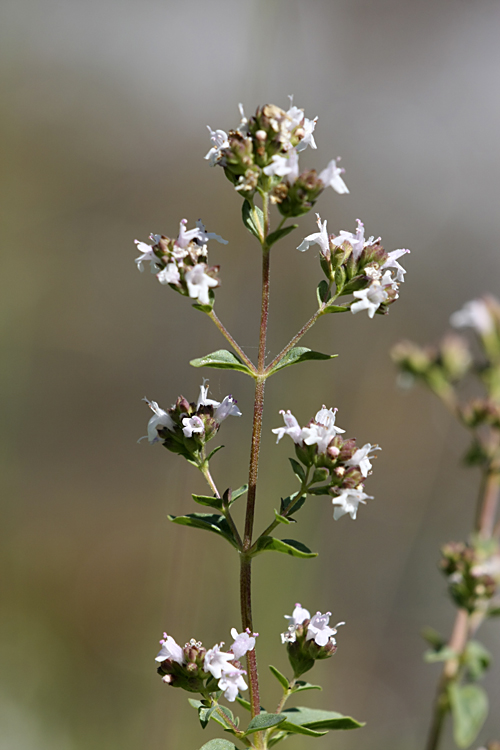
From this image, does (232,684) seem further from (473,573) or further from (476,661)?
(476,661)

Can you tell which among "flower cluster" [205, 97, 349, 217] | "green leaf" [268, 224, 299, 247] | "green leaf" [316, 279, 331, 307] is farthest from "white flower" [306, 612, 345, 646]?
"flower cluster" [205, 97, 349, 217]

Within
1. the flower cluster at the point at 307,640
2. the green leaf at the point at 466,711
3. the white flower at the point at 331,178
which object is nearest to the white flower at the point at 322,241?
the white flower at the point at 331,178

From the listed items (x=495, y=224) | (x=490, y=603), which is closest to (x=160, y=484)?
(x=490, y=603)

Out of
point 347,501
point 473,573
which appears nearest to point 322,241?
point 347,501

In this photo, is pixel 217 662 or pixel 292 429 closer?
pixel 217 662

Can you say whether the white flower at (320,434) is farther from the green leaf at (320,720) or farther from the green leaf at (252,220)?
the green leaf at (320,720)

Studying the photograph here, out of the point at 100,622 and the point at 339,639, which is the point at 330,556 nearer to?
the point at 339,639

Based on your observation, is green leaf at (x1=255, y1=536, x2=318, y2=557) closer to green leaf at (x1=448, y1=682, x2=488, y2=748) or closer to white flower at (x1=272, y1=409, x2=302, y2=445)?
white flower at (x1=272, y1=409, x2=302, y2=445)
